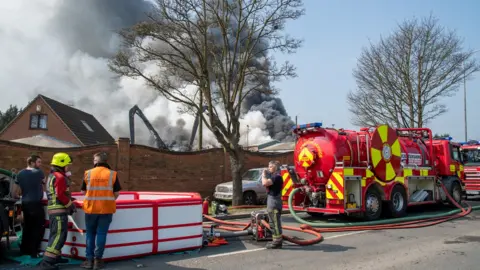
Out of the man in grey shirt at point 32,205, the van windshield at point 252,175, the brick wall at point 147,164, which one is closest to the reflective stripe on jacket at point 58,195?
the man in grey shirt at point 32,205

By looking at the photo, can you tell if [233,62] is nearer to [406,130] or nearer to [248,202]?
[248,202]

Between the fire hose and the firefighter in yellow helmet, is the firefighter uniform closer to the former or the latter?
the fire hose

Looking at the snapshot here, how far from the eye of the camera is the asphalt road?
6398mm

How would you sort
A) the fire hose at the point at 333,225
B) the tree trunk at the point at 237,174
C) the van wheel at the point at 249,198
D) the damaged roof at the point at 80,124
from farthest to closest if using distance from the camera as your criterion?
the damaged roof at the point at 80,124 < the van wheel at the point at 249,198 < the tree trunk at the point at 237,174 < the fire hose at the point at 333,225

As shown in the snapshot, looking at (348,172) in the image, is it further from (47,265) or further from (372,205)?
(47,265)

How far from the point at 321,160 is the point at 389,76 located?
13851 millimetres

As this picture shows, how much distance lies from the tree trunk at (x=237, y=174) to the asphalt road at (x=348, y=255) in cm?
588

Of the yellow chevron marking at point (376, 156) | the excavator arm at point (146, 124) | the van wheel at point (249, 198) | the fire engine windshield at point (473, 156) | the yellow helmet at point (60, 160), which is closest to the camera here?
the yellow helmet at point (60, 160)

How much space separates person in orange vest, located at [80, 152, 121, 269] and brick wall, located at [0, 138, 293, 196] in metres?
9.23

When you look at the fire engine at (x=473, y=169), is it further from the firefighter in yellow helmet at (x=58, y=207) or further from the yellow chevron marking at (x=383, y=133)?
the firefighter in yellow helmet at (x=58, y=207)

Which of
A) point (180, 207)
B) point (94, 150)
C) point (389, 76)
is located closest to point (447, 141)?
point (389, 76)

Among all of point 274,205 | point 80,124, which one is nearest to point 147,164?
point 274,205

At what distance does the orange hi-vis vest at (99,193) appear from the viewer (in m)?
6.13

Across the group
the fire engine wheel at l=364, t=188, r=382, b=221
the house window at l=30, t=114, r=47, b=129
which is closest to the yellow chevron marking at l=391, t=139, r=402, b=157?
the fire engine wheel at l=364, t=188, r=382, b=221
